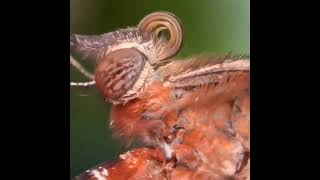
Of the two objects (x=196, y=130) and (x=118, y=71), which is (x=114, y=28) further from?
(x=196, y=130)

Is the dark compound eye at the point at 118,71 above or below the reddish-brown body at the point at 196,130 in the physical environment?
above

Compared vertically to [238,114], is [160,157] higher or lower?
lower

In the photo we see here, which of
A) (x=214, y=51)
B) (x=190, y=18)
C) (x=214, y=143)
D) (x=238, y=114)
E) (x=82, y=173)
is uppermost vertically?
(x=190, y=18)

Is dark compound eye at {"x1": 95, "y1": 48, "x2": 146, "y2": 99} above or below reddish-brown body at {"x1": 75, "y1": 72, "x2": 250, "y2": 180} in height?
above

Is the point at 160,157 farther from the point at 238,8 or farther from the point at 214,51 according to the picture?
the point at 238,8

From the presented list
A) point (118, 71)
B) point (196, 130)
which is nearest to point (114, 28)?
point (118, 71)

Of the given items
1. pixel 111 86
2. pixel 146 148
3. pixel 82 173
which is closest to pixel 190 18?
pixel 111 86
